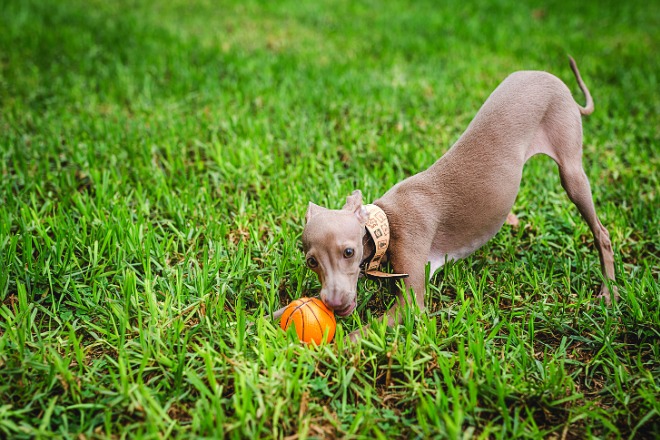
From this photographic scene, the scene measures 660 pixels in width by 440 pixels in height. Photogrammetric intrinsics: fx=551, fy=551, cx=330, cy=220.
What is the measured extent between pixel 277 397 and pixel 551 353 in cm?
130

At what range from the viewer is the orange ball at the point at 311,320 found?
7.87ft

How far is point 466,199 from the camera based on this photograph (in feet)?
9.01

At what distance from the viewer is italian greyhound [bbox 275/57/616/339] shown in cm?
246

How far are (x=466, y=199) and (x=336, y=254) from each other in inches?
31.2

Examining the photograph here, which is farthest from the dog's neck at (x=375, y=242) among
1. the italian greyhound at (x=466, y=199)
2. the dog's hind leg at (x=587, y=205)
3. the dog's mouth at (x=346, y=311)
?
the dog's hind leg at (x=587, y=205)

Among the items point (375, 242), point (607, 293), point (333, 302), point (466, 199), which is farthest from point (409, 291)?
point (607, 293)

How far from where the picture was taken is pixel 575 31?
7.58 meters

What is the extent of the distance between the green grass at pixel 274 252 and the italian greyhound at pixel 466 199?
0.74 ft

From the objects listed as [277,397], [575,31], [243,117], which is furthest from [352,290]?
[575,31]

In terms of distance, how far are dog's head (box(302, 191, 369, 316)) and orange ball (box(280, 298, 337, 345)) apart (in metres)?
0.06

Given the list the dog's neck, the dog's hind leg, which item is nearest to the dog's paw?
the dog's hind leg

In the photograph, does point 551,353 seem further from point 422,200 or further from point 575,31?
point 575,31

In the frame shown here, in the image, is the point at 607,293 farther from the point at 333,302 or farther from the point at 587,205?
the point at 333,302

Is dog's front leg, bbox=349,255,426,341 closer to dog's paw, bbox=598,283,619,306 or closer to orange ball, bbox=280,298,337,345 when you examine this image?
orange ball, bbox=280,298,337,345
